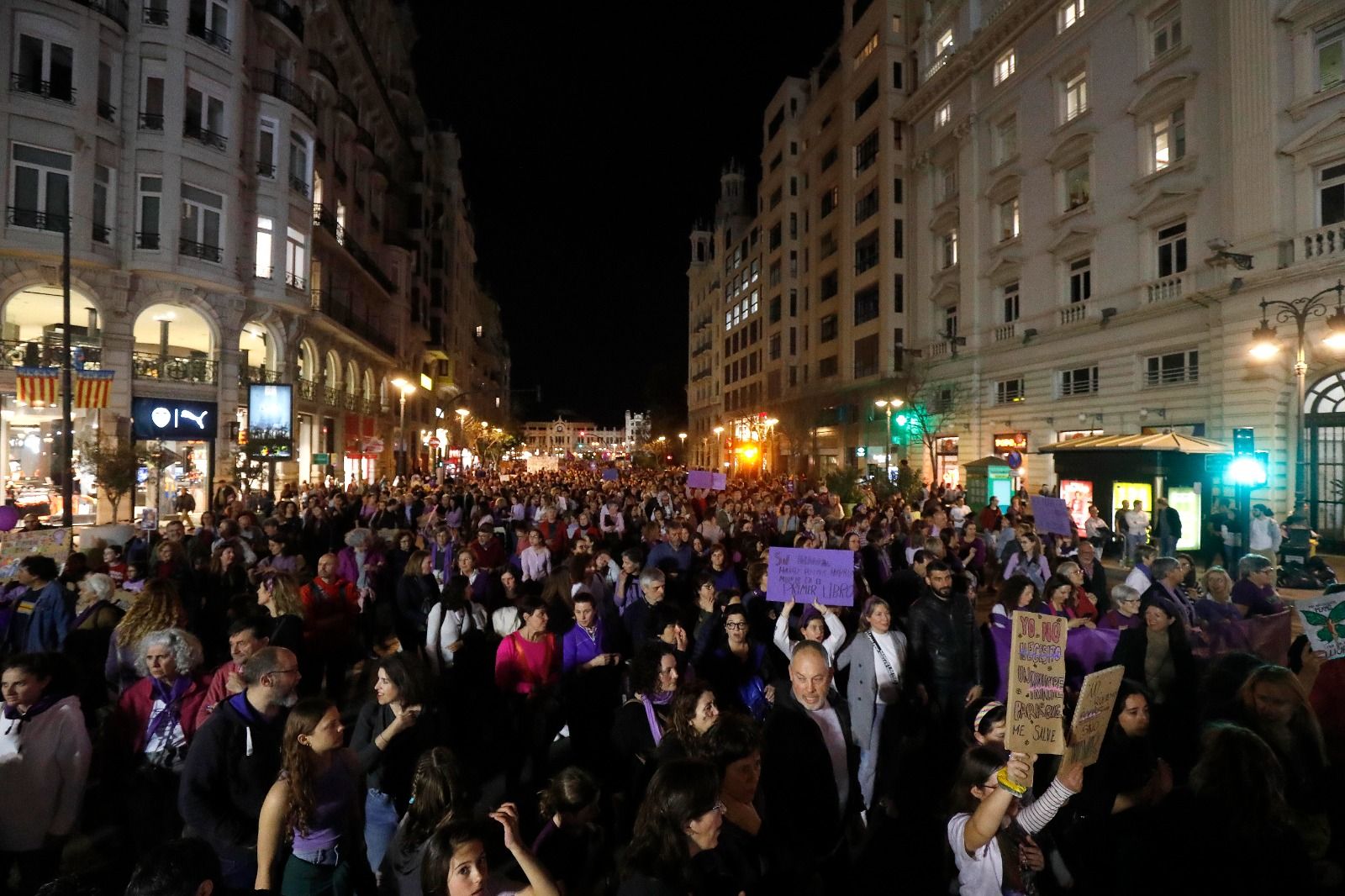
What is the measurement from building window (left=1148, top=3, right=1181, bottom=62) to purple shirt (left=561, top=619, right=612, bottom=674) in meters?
26.6

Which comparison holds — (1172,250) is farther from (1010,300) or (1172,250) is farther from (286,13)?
(286,13)

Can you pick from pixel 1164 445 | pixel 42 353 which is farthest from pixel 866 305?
pixel 42 353

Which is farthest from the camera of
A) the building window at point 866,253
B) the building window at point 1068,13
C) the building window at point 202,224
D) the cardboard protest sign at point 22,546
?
the building window at point 866,253

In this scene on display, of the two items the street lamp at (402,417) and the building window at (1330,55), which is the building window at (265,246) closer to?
the street lamp at (402,417)

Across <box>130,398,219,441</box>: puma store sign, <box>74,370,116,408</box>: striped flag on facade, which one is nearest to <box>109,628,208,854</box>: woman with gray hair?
<box>74,370,116,408</box>: striped flag on facade

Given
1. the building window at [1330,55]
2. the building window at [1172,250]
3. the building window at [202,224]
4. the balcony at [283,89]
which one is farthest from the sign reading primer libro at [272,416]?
the building window at [1330,55]

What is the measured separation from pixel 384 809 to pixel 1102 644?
5.72 metres

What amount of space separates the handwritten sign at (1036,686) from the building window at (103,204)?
91.4 feet

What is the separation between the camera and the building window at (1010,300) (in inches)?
1172

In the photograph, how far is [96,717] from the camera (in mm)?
5184

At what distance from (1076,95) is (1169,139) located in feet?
17.0

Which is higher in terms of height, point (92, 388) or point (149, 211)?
point (149, 211)

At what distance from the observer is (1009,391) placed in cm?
2988

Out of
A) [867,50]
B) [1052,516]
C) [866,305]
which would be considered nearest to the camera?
[1052,516]
